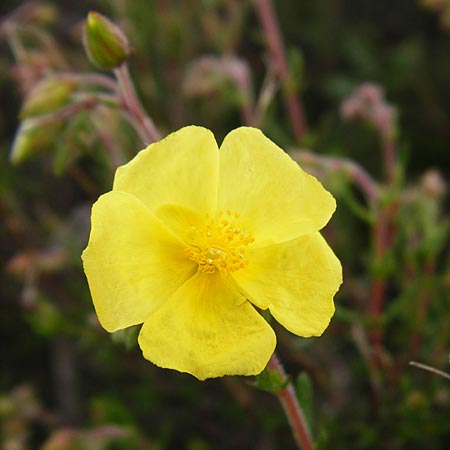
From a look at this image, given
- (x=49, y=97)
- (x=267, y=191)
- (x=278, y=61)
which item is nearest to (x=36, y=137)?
(x=49, y=97)

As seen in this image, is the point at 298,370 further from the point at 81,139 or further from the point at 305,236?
the point at 305,236

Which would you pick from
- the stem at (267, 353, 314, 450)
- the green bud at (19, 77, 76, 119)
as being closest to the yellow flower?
the stem at (267, 353, 314, 450)

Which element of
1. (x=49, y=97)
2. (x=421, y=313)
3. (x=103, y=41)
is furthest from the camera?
(x=421, y=313)

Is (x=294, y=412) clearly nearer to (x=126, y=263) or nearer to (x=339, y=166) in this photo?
(x=126, y=263)

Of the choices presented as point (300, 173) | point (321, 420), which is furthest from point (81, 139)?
point (321, 420)

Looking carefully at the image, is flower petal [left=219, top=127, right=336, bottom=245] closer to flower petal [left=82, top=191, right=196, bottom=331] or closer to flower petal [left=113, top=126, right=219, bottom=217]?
flower petal [left=113, top=126, right=219, bottom=217]

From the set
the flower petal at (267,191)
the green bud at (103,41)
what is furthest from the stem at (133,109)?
the flower petal at (267,191)

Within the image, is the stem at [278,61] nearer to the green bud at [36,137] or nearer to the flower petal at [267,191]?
the green bud at [36,137]
